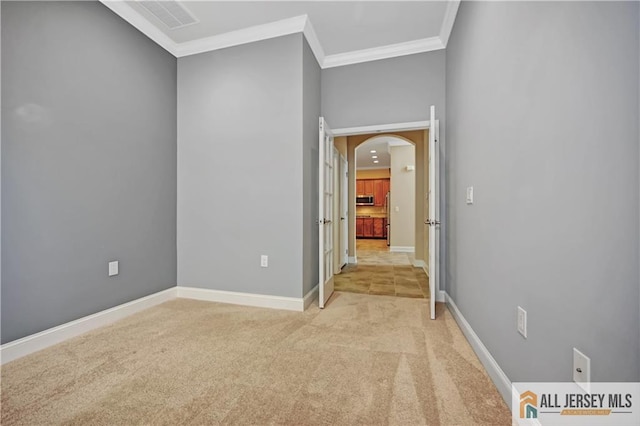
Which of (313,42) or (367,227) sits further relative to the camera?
(367,227)

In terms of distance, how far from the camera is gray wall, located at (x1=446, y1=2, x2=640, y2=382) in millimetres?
754

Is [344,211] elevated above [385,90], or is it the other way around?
[385,90]

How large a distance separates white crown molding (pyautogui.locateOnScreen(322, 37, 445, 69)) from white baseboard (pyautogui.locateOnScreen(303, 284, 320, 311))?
108 inches

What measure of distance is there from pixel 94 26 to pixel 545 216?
137 inches

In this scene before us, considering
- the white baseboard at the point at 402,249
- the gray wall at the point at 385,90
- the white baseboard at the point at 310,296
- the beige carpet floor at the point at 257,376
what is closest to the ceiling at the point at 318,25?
the gray wall at the point at 385,90

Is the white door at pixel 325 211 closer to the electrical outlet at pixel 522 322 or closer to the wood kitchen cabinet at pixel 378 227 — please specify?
the electrical outlet at pixel 522 322

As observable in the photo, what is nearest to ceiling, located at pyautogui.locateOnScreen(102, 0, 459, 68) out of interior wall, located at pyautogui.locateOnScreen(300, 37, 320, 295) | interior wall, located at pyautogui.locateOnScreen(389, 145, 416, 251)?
interior wall, located at pyautogui.locateOnScreen(300, 37, 320, 295)

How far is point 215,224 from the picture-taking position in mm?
3006

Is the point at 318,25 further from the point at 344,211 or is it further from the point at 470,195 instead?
the point at 344,211

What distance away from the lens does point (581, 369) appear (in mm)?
893

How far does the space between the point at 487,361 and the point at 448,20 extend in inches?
116

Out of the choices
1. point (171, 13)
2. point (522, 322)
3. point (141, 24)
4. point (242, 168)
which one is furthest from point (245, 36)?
point (522, 322)

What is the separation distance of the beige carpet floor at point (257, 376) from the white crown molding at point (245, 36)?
2.87m

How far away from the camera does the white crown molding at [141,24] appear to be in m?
2.40
